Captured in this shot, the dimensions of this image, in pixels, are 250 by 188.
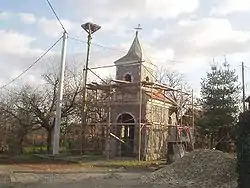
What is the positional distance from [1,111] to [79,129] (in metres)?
12.1

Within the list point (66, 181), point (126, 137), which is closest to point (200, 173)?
point (66, 181)

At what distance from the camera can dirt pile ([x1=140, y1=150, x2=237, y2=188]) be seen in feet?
49.6

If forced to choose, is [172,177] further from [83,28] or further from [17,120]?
[17,120]

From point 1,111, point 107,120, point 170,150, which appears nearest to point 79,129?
point 107,120

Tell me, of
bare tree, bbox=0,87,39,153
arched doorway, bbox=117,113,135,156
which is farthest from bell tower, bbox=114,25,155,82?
bare tree, bbox=0,87,39,153

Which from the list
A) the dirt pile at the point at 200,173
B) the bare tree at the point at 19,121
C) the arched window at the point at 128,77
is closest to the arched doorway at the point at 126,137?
the arched window at the point at 128,77

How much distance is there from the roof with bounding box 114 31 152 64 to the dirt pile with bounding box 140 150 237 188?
18797 mm

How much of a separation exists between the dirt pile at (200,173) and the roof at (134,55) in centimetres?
1880

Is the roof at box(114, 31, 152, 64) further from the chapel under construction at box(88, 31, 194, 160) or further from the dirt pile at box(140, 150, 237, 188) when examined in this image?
the dirt pile at box(140, 150, 237, 188)

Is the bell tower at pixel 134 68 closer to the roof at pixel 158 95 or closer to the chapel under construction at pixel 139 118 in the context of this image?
the chapel under construction at pixel 139 118

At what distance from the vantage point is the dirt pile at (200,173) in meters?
15.1

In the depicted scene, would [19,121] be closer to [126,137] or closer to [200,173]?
[126,137]

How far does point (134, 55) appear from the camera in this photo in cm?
3684

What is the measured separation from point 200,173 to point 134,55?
2166 centimetres
